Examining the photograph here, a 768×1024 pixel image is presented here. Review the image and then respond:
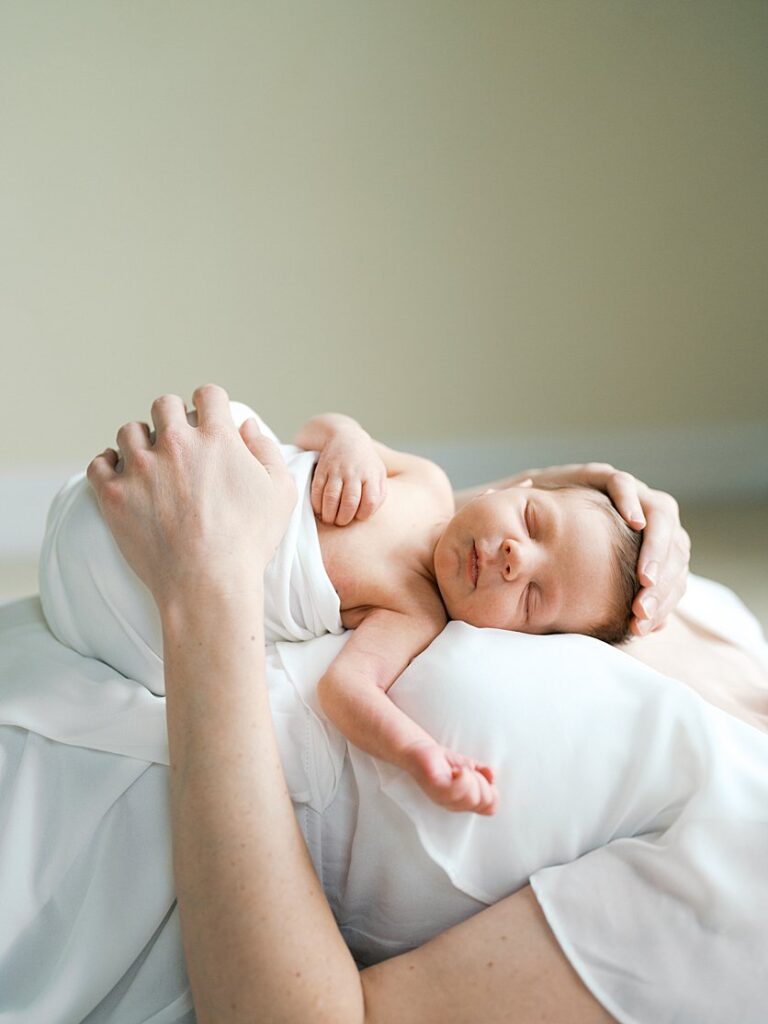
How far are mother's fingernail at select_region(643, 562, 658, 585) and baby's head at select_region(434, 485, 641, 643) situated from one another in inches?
1.1

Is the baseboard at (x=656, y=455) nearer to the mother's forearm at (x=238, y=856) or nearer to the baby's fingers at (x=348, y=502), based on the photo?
the baby's fingers at (x=348, y=502)

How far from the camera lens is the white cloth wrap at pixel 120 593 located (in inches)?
51.9

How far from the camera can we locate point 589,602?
1.42 m

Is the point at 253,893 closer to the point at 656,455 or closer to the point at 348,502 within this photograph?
the point at 348,502

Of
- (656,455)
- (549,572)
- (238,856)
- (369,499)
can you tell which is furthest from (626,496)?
(656,455)

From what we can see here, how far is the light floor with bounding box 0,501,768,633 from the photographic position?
9.74ft

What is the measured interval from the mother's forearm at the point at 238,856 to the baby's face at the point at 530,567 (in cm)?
42

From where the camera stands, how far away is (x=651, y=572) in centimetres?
141

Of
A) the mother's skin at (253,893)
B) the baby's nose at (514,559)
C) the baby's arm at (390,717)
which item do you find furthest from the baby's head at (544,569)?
the mother's skin at (253,893)

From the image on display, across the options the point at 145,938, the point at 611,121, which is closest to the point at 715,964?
the point at 145,938

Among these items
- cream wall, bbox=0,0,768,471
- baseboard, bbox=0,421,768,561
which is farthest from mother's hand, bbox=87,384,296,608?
baseboard, bbox=0,421,768,561

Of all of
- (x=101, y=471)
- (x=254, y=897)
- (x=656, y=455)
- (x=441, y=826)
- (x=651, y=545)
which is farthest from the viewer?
(x=656, y=455)

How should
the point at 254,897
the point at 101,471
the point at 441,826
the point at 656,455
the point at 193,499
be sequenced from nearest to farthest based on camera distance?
the point at 254,897 < the point at 441,826 < the point at 193,499 < the point at 101,471 < the point at 656,455

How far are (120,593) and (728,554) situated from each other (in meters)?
2.43
